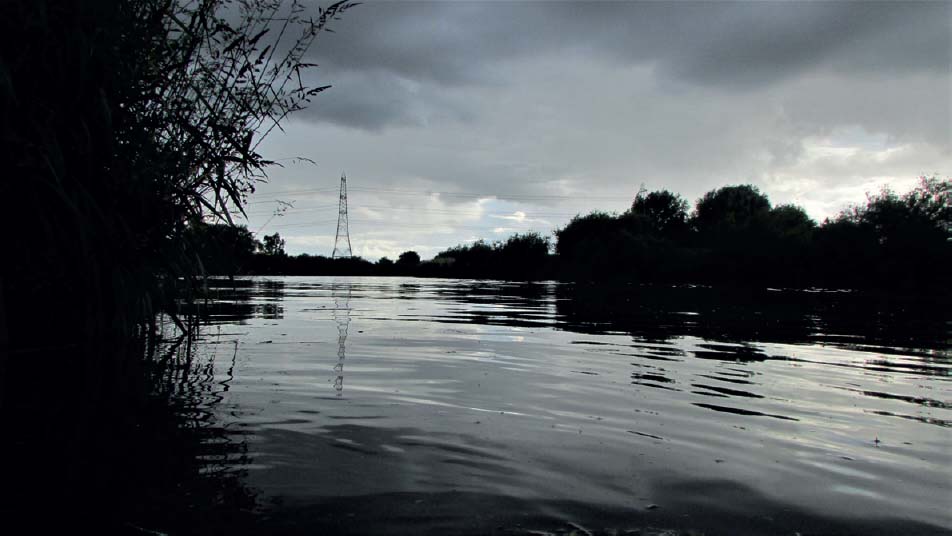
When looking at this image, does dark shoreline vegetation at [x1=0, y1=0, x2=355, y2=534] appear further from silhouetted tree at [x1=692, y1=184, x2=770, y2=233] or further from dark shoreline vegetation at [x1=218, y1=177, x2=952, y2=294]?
silhouetted tree at [x1=692, y1=184, x2=770, y2=233]

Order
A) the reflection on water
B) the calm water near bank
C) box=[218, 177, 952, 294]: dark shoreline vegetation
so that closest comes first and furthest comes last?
the calm water near bank < the reflection on water < box=[218, 177, 952, 294]: dark shoreline vegetation

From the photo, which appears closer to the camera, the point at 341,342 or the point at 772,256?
the point at 341,342

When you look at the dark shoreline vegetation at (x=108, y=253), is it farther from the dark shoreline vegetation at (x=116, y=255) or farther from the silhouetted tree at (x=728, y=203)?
the silhouetted tree at (x=728, y=203)

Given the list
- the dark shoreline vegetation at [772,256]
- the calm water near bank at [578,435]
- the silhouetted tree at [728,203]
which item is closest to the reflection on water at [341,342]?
the calm water near bank at [578,435]

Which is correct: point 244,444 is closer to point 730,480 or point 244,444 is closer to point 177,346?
point 730,480

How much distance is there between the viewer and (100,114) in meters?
4.79

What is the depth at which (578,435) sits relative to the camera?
4672 mm

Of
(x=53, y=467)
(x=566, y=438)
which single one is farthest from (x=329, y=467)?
(x=566, y=438)

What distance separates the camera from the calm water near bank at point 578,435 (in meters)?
3.14

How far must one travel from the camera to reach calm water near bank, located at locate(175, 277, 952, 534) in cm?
314

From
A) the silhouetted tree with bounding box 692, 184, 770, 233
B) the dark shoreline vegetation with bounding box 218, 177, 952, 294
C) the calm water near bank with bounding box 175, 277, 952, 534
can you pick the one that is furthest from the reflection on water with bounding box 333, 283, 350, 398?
the silhouetted tree with bounding box 692, 184, 770, 233

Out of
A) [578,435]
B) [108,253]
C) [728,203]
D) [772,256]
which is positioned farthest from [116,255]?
[728,203]

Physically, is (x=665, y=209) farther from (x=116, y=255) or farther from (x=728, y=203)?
(x=116, y=255)

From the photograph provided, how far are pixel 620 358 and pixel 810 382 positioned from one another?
2.46m
